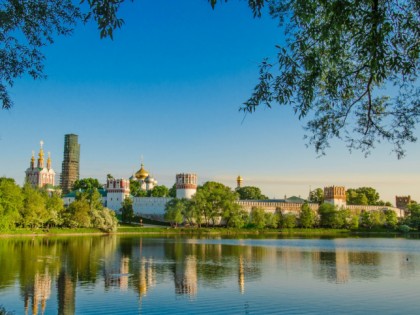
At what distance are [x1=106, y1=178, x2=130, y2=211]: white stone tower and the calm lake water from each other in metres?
77.1

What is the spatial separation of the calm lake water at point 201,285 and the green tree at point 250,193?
108m

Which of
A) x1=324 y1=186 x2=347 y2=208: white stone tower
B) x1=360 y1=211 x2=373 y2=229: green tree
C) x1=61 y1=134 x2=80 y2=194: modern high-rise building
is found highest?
x1=61 y1=134 x2=80 y2=194: modern high-rise building

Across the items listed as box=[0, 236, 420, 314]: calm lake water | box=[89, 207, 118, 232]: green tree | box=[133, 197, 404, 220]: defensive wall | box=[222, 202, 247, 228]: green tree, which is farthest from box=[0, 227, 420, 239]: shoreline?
box=[0, 236, 420, 314]: calm lake water

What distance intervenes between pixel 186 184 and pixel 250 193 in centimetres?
Answer: 4211

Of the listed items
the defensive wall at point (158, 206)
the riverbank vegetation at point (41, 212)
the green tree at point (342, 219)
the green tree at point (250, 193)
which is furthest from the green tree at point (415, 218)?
the riverbank vegetation at point (41, 212)

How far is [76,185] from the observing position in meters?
136

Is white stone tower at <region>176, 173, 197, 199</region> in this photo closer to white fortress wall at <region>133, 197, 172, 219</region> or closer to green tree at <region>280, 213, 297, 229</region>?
white fortress wall at <region>133, 197, 172, 219</region>

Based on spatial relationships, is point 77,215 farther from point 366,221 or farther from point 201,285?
point 366,221

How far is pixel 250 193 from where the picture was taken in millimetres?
145250

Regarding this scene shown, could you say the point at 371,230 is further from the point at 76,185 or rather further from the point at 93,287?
the point at 93,287

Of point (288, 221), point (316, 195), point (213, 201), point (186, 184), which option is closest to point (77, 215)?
point (213, 201)

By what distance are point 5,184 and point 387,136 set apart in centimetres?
4874

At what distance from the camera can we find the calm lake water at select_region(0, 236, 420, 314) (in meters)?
18.5

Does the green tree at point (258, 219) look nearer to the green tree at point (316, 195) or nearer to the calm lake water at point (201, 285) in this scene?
the green tree at point (316, 195)
